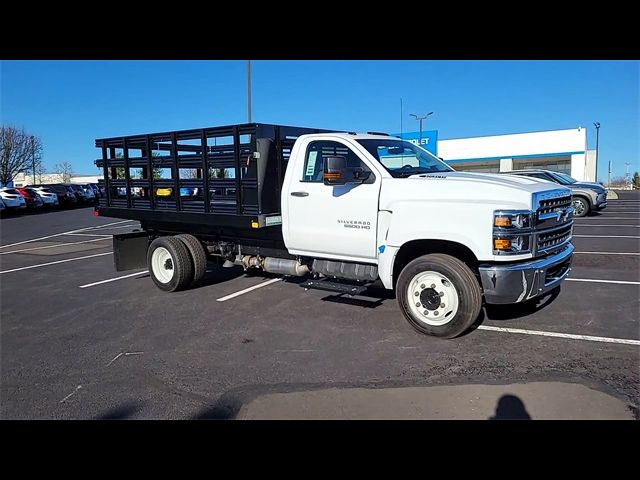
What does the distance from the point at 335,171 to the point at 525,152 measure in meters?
44.7

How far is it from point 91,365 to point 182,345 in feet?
3.05

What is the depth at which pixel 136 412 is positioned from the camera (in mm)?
3822

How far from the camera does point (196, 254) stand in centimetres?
793

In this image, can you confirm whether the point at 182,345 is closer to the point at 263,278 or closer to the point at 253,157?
the point at 253,157

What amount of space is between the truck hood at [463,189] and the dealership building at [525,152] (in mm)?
38976

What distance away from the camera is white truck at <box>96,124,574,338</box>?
498cm

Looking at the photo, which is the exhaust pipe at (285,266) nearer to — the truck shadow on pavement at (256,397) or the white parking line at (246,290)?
the white parking line at (246,290)

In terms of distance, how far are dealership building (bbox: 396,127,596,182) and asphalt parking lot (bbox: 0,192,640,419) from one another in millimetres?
38559

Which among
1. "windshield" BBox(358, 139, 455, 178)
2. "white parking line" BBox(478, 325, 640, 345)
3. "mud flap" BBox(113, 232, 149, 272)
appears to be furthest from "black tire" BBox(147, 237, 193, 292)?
"white parking line" BBox(478, 325, 640, 345)

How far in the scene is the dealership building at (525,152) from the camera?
43094 mm

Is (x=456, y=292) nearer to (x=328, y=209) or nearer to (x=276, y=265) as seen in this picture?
(x=328, y=209)

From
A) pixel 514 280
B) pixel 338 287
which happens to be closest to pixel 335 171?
pixel 338 287

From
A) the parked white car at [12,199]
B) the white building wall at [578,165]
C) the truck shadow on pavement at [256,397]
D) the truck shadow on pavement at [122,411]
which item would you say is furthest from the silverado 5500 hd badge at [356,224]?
the white building wall at [578,165]
